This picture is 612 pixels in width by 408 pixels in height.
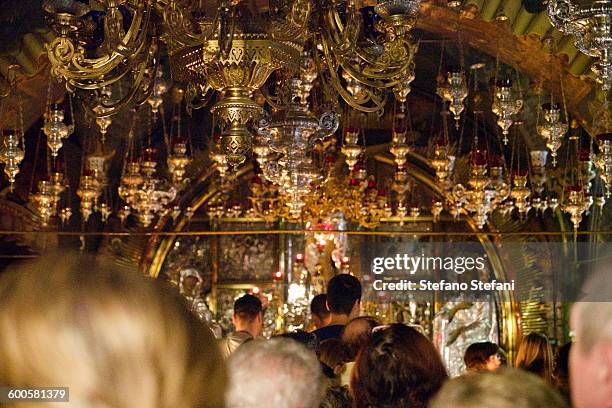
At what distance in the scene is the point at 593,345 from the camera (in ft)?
6.43

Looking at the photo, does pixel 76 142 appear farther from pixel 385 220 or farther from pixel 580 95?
pixel 580 95

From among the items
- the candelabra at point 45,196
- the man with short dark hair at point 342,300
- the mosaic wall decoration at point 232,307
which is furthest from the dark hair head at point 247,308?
the mosaic wall decoration at point 232,307

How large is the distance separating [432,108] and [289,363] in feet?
44.0

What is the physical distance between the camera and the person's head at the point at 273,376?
2.45 metres

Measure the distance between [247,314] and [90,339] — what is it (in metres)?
5.37

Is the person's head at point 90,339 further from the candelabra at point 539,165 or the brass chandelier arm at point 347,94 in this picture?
the candelabra at point 539,165

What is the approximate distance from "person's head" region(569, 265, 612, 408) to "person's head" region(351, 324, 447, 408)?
130 centimetres

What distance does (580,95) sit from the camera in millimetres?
10844

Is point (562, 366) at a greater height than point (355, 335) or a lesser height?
lesser

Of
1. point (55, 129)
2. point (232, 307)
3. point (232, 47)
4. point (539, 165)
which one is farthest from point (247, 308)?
point (232, 307)

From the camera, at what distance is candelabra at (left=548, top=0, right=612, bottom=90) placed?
4.57 metres

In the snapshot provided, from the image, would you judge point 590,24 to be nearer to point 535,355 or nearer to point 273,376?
point 535,355

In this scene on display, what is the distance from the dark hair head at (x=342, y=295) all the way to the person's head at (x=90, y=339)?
4.49m

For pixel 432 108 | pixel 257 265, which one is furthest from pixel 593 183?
pixel 257 265
